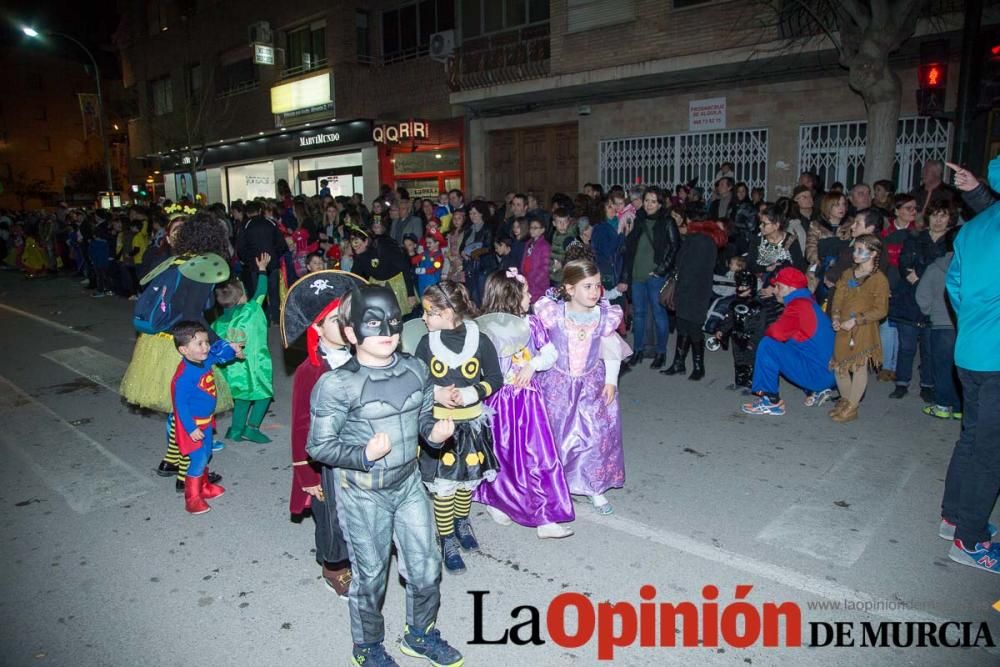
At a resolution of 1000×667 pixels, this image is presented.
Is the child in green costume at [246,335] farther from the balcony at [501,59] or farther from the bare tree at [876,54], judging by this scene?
the balcony at [501,59]

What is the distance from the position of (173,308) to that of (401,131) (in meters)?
15.5

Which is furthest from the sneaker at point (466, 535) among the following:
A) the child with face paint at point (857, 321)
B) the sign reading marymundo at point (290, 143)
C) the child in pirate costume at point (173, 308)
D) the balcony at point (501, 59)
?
the sign reading marymundo at point (290, 143)

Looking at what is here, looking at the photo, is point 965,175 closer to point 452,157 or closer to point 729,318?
point 729,318

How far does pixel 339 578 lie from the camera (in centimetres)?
344

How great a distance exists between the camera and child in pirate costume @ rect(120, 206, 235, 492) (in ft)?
16.9

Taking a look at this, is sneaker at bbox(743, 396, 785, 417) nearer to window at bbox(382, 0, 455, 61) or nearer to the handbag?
the handbag

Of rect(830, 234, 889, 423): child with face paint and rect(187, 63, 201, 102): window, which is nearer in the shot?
rect(830, 234, 889, 423): child with face paint

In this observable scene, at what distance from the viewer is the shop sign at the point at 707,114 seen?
553 inches

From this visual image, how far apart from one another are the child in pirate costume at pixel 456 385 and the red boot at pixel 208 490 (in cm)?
197

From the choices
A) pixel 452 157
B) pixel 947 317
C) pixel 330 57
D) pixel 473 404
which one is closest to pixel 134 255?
pixel 452 157

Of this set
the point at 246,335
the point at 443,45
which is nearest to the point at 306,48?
the point at 443,45

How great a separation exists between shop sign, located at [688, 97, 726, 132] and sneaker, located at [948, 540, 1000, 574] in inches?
465

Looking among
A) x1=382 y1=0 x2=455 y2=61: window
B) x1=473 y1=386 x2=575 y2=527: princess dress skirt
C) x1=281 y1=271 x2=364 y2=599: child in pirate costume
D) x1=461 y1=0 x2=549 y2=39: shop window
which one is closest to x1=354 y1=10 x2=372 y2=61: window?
x1=382 y1=0 x2=455 y2=61: window

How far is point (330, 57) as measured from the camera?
21.9 meters
